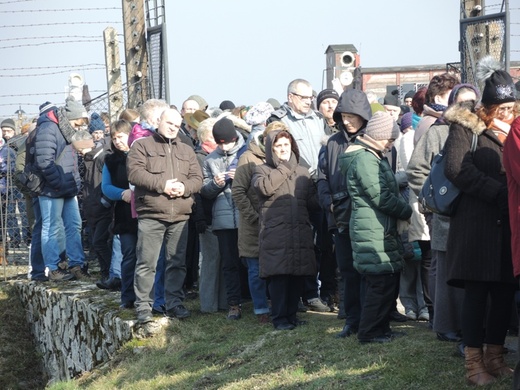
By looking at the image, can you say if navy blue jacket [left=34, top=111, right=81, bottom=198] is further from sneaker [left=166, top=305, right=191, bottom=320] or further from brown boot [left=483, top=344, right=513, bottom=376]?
brown boot [left=483, top=344, right=513, bottom=376]

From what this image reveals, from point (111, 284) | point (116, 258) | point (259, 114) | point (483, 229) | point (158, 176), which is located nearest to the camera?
point (483, 229)

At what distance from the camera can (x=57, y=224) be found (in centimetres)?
1234

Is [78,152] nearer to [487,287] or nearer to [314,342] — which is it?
[314,342]

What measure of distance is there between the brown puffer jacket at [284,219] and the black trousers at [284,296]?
0.13m

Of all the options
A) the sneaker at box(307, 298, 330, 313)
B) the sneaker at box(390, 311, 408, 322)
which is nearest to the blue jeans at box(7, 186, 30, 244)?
the sneaker at box(307, 298, 330, 313)

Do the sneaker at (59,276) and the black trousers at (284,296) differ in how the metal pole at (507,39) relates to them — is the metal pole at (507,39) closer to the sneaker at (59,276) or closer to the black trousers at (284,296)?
the black trousers at (284,296)

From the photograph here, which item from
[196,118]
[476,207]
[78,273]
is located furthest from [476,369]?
[78,273]

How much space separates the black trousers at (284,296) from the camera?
8.78 m

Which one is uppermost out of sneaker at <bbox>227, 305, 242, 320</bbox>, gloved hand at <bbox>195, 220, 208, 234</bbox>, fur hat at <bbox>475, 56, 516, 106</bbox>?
fur hat at <bbox>475, 56, 516, 106</bbox>

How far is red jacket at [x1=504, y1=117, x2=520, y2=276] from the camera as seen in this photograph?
18.3 feet

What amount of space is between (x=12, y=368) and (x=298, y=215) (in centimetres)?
534

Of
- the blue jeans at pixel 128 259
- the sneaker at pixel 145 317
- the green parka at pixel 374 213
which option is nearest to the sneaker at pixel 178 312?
the sneaker at pixel 145 317

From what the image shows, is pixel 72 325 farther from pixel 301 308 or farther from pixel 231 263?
pixel 301 308

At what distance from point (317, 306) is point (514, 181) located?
13.8 ft
